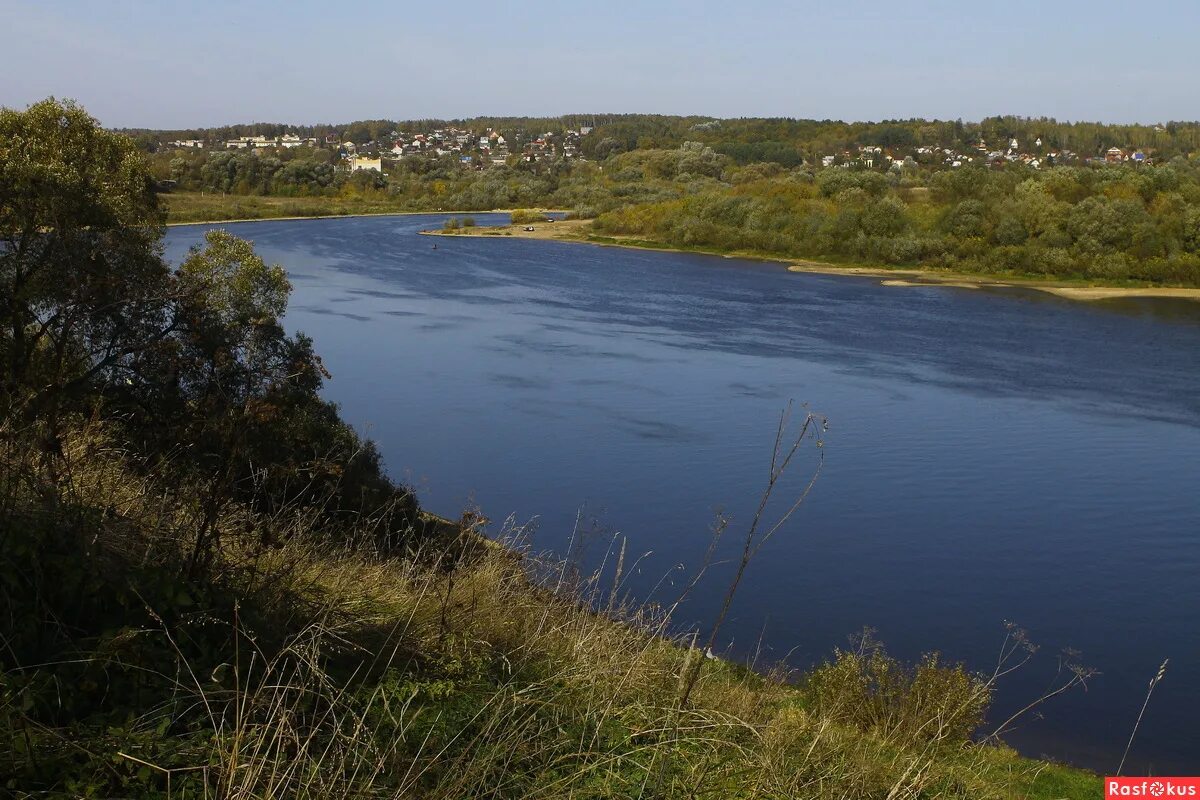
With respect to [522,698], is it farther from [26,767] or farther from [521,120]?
[521,120]

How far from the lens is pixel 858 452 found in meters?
16.0

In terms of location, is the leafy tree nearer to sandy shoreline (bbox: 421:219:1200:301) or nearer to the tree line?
the tree line

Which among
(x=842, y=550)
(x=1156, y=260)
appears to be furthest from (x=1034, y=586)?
(x=1156, y=260)

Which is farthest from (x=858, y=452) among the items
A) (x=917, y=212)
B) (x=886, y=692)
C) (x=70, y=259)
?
(x=917, y=212)

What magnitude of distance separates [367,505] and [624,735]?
18.9ft

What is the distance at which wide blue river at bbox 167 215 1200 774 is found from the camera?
10.6m

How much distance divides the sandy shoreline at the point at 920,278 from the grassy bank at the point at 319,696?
32525 millimetres

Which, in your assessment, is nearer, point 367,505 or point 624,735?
point 624,735

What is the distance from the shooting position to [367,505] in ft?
25.9

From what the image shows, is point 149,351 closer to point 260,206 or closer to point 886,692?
point 886,692

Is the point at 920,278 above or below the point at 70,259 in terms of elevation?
below

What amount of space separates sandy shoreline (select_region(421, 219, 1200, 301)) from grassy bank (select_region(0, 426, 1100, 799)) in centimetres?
3253

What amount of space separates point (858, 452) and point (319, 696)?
14599mm

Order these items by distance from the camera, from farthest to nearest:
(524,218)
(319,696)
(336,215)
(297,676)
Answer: (336,215) < (524,218) < (297,676) < (319,696)
